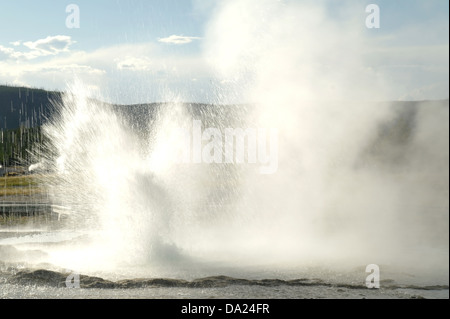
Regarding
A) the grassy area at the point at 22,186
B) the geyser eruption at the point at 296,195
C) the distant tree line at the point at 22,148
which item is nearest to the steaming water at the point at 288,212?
the geyser eruption at the point at 296,195

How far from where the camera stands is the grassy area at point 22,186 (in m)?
43.2

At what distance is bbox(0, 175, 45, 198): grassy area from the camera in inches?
1701

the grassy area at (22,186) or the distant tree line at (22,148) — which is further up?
the distant tree line at (22,148)

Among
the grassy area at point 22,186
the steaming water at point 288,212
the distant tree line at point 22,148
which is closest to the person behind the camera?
the steaming water at point 288,212

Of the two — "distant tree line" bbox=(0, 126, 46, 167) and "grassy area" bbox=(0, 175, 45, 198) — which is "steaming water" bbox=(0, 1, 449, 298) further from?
"distant tree line" bbox=(0, 126, 46, 167)

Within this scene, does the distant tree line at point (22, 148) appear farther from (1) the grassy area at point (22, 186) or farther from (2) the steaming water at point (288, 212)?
(2) the steaming water at point (288, 212)

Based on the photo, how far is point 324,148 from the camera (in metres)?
19.8

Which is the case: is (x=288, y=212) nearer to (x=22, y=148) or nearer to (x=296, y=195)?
(x=296, y=195)

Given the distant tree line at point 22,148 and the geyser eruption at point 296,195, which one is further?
the distant tree line at point 22,148

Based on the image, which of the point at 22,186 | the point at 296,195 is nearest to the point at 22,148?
the point at 22,186

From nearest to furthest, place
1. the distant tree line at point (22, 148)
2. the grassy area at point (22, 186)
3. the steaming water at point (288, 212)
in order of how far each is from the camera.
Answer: the steaming water at point (288, 212)
the grassy area at point (22, 186)
the distant tree line at point (22, 148)

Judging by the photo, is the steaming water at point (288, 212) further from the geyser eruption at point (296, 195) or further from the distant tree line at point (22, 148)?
the distant tree line at point (22, 148)
